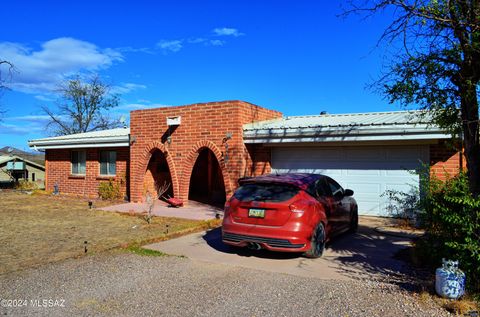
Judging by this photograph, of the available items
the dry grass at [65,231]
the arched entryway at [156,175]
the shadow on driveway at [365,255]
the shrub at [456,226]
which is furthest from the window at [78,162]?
the shrub at [456,226]

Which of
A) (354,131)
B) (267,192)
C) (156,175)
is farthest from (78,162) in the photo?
(267,192)

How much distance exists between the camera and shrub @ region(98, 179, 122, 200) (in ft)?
55.6

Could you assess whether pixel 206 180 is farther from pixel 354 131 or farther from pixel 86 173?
pixel 354 131

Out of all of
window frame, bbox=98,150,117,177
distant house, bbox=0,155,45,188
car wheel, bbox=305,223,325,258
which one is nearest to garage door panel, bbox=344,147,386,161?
car wheel, bbox=305,223,325,258

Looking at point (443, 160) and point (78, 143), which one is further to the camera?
point (78, 143)

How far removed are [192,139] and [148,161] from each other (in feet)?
8.33

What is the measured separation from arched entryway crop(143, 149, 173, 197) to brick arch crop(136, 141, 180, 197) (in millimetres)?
318

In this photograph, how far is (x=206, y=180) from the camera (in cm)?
1872

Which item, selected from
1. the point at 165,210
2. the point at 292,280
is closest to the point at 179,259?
the point at 292,280

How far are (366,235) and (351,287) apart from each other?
402cm

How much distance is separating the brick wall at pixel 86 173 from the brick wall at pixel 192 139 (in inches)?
56.5

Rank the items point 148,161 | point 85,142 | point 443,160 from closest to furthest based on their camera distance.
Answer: point 443,160, point 148,161, point 85,142

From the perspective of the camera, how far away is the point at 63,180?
1939 cm

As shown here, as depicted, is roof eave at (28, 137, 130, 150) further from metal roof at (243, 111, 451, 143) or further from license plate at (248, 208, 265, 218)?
license plate at (248, 208, 265, 218)
